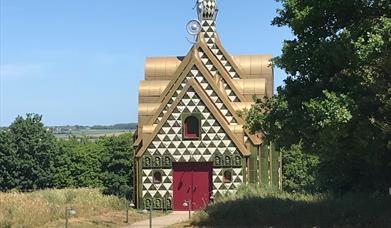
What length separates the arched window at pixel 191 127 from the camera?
32719 millimetres

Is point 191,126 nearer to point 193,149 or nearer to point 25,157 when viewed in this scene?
point 193,149

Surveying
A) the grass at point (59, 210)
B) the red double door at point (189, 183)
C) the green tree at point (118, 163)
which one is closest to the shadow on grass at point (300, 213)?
the grass at point (59, 210)

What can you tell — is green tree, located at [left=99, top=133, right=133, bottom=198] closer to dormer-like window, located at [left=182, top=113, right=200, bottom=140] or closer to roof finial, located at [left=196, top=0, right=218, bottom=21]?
dormer-like window, located at [left=182, top=113, right=200, bottom=140]

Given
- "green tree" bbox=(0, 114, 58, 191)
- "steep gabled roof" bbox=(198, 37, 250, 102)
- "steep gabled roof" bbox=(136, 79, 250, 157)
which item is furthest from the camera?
"green tree" bbox=(0, 114, 58, 191)

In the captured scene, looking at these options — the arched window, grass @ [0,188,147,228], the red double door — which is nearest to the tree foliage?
the red double door

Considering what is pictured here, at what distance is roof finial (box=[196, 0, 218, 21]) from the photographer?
123ft

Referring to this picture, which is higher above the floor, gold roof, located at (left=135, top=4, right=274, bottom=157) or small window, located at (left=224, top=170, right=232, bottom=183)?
gold roof, located at (left=135, top=4, right=274, bottom=157)

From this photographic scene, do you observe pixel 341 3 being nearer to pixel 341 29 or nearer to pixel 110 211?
pixel 341 29

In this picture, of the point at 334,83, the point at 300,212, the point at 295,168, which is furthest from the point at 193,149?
the point at 334,83

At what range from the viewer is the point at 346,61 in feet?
51.2

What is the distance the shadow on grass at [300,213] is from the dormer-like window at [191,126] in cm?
965

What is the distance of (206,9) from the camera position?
37.5 m

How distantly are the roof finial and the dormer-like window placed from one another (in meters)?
7.57

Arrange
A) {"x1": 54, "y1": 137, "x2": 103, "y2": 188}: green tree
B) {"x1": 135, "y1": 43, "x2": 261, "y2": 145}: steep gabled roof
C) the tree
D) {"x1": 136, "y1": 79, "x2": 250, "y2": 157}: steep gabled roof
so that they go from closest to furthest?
1. the tree
2. {"x1": 136, "y1": 79, "x2": 250, "y2": 157}: steep gabled roof
3. {"x1": 135, "y1": 43, "x2": 261, "y2": 145}: steep gabled roof
4. {"x1": 54, "y1": 137, "x2": 103, "y2": 188}: green tree
